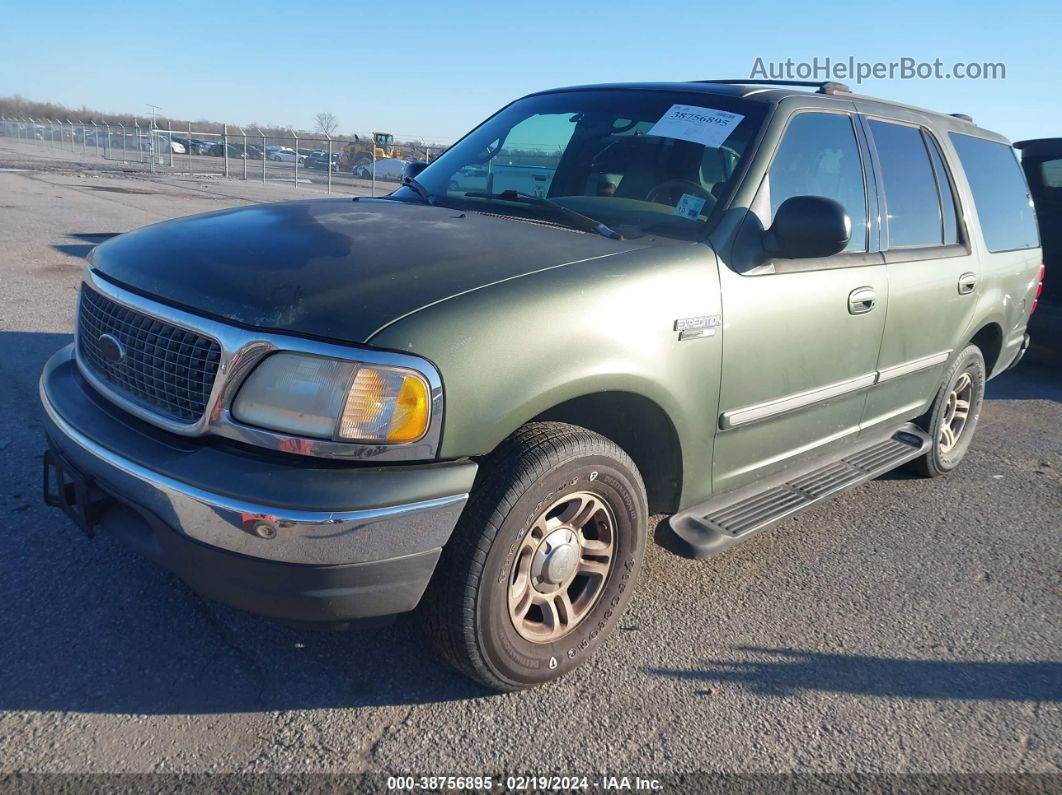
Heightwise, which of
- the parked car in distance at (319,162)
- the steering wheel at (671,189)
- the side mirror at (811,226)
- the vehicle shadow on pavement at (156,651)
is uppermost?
the parked car in distance at (319,162)

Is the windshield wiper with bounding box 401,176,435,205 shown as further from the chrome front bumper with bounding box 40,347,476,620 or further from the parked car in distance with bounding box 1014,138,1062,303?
the parked car in distance with bounding box 1014,138,1062,303

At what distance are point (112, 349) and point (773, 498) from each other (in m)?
2.47

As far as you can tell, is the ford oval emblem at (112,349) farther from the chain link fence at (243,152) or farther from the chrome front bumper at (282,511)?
the chain link fence at (243,152)

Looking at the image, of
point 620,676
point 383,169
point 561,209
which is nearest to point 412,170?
point 561,209

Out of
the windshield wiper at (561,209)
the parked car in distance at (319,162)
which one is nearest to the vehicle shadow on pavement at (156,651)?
the windshield wiper at (561,209)

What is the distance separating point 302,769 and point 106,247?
1.93 metres

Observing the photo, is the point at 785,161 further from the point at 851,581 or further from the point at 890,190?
the point at 851,581

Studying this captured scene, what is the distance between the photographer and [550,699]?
262 cm

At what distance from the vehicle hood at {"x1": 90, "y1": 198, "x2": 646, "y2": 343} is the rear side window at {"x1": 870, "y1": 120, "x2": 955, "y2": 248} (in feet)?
5.55

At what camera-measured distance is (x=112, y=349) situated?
102 inches

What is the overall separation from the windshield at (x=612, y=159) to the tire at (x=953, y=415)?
2.20 metres

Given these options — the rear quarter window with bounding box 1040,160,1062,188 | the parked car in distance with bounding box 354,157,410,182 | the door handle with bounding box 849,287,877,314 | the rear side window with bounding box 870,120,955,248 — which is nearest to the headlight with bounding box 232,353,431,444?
the door handle with bounding box 849,287,877,314

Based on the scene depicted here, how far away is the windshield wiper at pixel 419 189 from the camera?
367 cm

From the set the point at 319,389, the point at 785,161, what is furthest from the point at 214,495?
the point at 785,161
